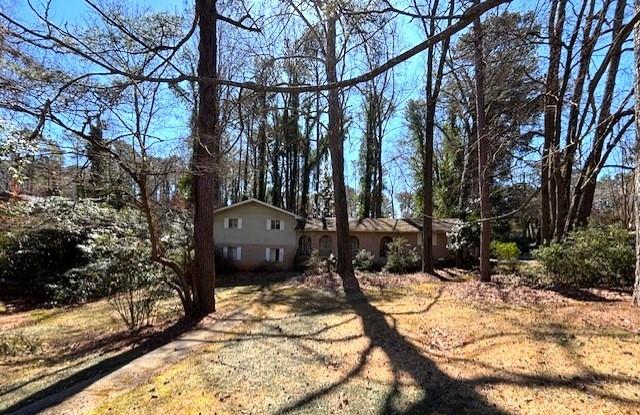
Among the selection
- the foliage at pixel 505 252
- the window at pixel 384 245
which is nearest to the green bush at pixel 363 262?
the window at pixel 384 245

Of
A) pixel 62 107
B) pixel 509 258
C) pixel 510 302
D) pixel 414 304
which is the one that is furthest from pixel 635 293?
pixel 509 258

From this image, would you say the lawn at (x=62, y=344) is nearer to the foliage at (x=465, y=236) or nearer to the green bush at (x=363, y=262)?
the green bush at (x=363, y=262)

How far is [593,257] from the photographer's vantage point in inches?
425

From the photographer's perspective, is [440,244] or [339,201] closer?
[339,201]

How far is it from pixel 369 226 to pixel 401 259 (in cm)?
411

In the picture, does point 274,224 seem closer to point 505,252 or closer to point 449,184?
point 449,184

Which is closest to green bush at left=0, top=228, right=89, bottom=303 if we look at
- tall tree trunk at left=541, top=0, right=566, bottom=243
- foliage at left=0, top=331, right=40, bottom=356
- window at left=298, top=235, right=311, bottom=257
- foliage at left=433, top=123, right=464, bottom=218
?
foliage at left=0, top=331, right=40, bottom=356

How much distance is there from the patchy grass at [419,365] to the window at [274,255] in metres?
12.9

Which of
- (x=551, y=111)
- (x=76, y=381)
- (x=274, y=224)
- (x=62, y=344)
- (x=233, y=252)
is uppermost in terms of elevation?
(x=551, y=111)

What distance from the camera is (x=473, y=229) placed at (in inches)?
753

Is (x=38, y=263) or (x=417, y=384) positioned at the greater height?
(x=38, y=263)

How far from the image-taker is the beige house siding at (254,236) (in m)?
22.1

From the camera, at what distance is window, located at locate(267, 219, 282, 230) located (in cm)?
2238

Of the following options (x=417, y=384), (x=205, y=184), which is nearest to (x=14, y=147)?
(x=205, y=184)
